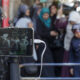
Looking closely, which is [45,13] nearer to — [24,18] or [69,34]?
[24,18]

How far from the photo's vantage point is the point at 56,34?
6.00 meters

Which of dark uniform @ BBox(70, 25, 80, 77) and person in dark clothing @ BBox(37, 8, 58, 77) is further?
person in dark clothing @ BBox(37, 8, 58, 77)

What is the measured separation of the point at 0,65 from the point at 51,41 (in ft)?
13.6

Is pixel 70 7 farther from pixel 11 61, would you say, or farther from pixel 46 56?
pixel 11 61

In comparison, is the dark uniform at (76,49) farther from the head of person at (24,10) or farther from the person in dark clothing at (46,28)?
the head of person at (24,10)

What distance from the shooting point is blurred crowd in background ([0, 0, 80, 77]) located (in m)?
5.44

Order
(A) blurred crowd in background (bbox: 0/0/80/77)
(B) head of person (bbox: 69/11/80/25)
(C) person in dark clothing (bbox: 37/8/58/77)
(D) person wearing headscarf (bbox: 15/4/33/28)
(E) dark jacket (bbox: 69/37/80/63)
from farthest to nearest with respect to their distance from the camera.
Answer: (C) person in dark clothing (bbox: 37/8/58/77) → (D) person wearing headscarf (bbox: 15/4/33/28) → (B) head of person (bbox: 69/11/80/25) → (A) blurred crowd in background (bbox: 0/0/80/77) → (E) dark jacket (bbox: 69/37/80/63)

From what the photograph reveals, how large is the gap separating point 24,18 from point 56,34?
68 cm

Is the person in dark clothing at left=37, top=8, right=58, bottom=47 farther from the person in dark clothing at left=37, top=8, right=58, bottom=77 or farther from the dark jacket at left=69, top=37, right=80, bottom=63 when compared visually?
the dark jacket at left=69, top=37, right=80, bottom=63

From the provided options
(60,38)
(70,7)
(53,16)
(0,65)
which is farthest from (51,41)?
(0,65)

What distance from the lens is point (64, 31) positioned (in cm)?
593

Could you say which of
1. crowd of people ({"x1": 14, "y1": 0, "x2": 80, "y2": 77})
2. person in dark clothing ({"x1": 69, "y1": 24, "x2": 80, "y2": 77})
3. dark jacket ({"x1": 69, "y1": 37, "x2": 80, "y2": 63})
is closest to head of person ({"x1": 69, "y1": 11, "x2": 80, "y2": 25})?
crowd of people ({"x1": 14, "y1": 0, "x2": 80, "y2": 77})

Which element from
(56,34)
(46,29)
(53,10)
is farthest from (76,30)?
(53,10)

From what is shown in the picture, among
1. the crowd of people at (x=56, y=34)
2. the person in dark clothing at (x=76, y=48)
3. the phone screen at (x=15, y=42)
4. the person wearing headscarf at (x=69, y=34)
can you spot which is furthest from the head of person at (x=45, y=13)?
the phone screen at (x=15, y=42)
